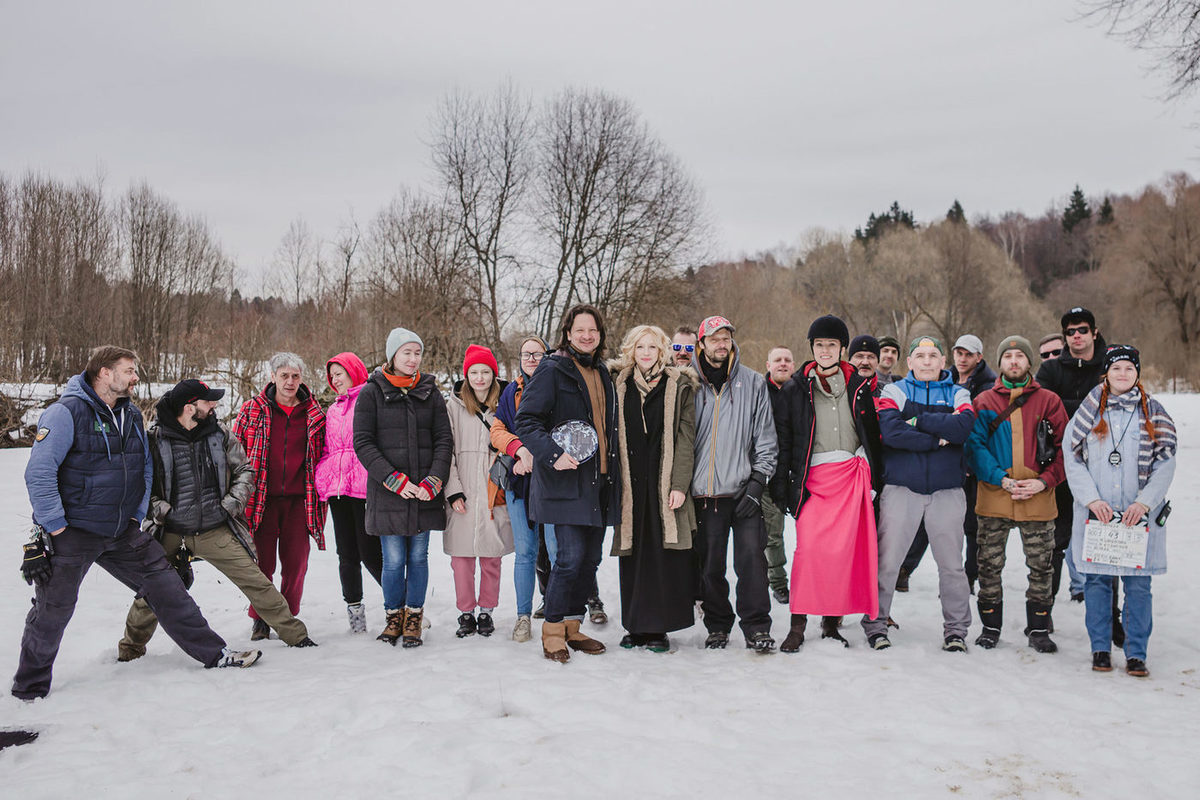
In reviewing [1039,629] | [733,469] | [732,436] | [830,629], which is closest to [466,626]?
[733,469]

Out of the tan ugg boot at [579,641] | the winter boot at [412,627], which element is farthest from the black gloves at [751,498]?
the winter boot at [412,627]

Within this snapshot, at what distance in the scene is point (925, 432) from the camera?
184 inches

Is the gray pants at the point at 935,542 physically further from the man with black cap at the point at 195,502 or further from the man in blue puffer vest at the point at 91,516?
the man in blue puffer vest at the point at 91,516

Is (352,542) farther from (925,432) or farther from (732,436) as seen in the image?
(925,432)

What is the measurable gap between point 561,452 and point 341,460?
1699 millimetres

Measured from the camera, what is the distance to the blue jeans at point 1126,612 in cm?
433

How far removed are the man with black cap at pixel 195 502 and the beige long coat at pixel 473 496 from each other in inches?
47.5

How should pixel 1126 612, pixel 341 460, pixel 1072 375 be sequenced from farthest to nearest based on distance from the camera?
pixel 1072 375
pixel 341 460
pixel 1126 612

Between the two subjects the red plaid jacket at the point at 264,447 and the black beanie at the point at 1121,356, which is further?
the red plaid jacket at the point at 264,447

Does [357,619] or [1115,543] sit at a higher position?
[1115,543]

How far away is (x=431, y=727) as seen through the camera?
140 inches

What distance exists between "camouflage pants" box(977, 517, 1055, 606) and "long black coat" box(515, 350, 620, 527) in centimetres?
240

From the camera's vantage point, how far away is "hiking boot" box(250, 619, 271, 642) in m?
5.20

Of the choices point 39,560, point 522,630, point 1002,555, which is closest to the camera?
point 39,560
